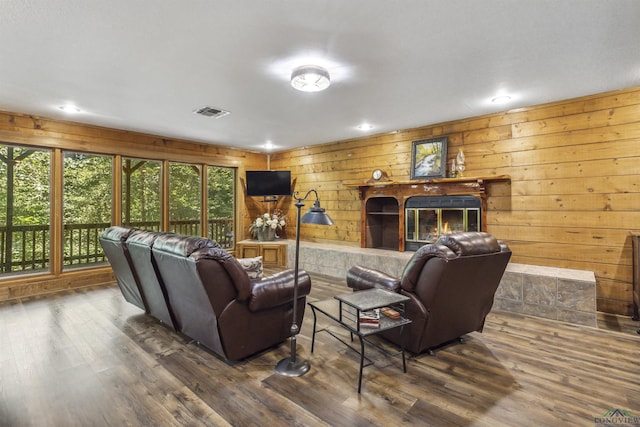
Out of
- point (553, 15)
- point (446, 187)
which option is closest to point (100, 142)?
point (446, 187)

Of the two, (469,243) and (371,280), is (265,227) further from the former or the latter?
(469,243)

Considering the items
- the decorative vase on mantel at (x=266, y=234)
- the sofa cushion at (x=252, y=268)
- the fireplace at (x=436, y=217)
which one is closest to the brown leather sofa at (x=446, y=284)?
the sofa cushion at (x=252, y=268)

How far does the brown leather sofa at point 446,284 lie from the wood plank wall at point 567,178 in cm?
177

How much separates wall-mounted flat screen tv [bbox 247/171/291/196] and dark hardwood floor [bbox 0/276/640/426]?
3.68m

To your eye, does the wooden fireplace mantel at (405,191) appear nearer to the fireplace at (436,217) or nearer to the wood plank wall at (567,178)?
the fireplace at (436,217)

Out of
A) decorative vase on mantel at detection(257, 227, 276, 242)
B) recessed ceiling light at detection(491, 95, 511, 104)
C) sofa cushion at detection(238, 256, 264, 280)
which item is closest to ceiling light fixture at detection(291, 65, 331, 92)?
sofa cushion at detection(238, 256, 264, 280)

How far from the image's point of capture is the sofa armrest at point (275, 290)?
7.72ft

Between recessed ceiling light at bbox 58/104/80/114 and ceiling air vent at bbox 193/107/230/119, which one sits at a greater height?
ceiling air vent at bbox 193/107/230/119

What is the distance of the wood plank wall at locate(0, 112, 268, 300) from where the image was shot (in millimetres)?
4180

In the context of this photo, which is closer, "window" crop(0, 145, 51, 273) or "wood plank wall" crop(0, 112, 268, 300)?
"wood plank wall" crop(0, 112, 268, 300)

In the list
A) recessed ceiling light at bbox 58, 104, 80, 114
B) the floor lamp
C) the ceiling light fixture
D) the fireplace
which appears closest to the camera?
the floor lamp

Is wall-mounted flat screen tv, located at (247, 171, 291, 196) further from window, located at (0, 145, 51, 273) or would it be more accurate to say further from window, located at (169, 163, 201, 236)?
window, located at (0, 145, 51, 273)

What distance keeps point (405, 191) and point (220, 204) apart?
385cm

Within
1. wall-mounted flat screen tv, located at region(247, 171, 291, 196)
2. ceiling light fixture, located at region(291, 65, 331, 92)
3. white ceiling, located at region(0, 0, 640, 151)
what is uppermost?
white ceiling, located at region(0, 0, 640, 151)
